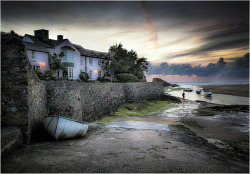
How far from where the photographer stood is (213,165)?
6.98 meters

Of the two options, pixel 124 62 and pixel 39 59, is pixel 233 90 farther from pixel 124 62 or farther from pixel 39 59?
pixel 39 59

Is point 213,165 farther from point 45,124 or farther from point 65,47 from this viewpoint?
point 65,47

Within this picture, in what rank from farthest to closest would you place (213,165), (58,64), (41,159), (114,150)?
(58,64) < (114,150) < (213,165) < (41,159)

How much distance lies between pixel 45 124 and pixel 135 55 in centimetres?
3910

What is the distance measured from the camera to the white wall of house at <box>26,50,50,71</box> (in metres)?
26.1

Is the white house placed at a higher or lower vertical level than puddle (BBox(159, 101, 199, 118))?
higher

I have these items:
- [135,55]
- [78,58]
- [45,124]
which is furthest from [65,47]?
[45,124]

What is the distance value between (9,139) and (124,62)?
35.1 m

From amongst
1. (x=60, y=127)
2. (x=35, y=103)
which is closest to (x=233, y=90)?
(x=60, y=127)

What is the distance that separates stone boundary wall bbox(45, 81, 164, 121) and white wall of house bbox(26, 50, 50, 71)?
1411 centimetres

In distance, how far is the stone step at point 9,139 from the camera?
19.3 feet

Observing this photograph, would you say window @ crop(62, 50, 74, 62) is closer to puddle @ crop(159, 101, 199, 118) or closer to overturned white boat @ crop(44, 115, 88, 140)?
puddle @ crop(159, 101, 199, 118)

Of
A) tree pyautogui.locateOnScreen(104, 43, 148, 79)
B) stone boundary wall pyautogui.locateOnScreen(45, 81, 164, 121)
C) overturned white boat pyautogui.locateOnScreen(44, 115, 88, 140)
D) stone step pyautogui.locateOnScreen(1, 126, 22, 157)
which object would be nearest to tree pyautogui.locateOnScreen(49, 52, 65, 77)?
stone boundary wall pyautogui.locateOnScreen(45, 81, 164, 121)

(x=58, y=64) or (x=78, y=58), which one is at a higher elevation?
(x=78, y=58)
